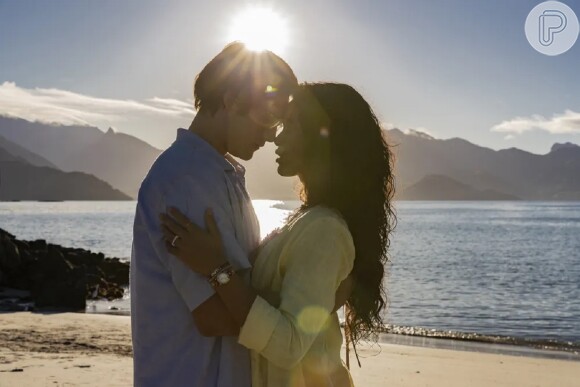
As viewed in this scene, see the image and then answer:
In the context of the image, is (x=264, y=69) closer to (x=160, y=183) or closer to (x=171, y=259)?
(x=160, y=183)

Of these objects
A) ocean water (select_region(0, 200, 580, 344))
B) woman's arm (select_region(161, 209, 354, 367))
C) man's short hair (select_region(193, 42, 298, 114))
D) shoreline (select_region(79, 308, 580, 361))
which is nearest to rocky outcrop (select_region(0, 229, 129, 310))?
shoreline (select_region(79, 308, 580, 361))

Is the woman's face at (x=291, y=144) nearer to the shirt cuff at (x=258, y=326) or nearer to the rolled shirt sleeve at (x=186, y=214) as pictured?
the rolled shirt sleeve at (x=186, y=214)

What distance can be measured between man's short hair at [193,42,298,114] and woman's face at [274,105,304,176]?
15 centimetres

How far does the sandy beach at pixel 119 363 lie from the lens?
907cm

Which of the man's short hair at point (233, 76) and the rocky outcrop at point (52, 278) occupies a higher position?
the man's short hair at point (233, 76)

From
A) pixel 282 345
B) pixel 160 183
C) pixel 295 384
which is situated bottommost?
pixel 295 384

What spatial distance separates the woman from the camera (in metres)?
2.48

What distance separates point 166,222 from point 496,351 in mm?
13954

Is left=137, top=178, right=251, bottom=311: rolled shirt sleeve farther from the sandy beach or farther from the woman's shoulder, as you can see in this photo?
the sandy beach

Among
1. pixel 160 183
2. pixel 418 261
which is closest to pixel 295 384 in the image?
pixel 160 183

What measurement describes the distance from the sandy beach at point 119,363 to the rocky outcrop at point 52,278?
Answer: 3770mm

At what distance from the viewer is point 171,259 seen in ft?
8.20

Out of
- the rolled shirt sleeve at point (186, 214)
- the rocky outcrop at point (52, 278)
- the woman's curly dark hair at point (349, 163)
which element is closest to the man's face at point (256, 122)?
the woman's curly dark hair at point (349, 163)

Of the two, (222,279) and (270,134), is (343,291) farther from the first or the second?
(270,134)
